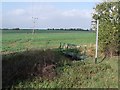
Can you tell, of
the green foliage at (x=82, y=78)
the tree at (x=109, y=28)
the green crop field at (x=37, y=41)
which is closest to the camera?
the green foliage at (x=82, y=78)

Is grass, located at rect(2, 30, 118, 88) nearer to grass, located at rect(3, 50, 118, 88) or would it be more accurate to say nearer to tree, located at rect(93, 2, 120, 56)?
grass, located at rect(3, 50, 118, 88)

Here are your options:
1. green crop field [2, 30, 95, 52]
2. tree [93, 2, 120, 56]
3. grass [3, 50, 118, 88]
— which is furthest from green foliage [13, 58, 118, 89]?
green crop field [2, 30, 95, 52]

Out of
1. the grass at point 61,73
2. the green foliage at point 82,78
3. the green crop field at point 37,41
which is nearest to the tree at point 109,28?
the grass at point 61,73

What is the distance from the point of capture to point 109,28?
16.8 meters

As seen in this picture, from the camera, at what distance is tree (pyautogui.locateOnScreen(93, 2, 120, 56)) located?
661 inches

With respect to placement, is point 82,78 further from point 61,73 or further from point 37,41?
point 37,41

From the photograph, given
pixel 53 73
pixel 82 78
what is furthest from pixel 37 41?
pixel 82 78

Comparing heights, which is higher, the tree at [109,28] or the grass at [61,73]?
the tree at [109,28]

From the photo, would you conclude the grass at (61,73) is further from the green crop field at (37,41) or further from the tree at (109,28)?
the green crop field at (37,41)

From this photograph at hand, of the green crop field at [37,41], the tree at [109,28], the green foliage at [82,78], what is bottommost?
the green foliage at [82,78]

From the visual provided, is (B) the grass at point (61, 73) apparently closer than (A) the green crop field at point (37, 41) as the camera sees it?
Yes

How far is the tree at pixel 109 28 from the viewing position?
55.1 feet

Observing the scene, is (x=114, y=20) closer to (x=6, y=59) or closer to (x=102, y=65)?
(x=102, y=65)

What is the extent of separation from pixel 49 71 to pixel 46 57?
1660 millimetres
